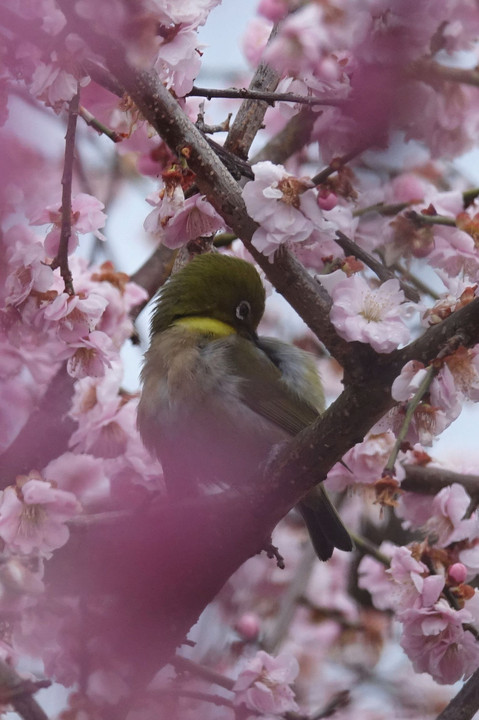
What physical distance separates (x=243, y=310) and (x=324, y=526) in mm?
713

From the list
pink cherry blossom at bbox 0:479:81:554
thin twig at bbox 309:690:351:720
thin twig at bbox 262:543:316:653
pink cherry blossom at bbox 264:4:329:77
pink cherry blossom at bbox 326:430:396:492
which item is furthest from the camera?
thin twig at bbox 262:543:316:653

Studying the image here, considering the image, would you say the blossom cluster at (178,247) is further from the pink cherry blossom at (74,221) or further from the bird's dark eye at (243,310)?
the bird's dark eye at (243,310)

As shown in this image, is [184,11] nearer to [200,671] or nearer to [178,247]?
[178,247]

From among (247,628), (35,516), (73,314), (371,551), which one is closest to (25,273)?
(73,314)

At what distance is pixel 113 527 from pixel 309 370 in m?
0.95

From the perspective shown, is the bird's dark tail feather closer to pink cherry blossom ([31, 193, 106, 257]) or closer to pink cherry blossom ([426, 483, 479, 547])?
pink cherry blossom ([426, 483, 479, 547])

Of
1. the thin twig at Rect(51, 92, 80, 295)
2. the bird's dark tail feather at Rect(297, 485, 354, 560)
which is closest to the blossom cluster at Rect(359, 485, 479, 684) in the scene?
the bird's dark tail feather at Rect(297, 485, 354, 560)

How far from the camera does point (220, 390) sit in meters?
2.61

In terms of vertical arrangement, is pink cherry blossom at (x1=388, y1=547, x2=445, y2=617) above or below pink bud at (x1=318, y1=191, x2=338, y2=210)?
below

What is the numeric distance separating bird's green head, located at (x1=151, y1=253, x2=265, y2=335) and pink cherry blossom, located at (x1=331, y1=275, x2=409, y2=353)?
0.98 m

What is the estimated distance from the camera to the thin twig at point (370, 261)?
208cm

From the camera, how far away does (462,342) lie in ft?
5.39

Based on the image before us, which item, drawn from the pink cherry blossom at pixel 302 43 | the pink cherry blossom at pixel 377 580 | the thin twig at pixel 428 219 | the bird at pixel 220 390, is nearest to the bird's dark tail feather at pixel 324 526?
the bird at pixel 220 390

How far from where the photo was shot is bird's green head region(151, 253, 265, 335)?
284 cm
